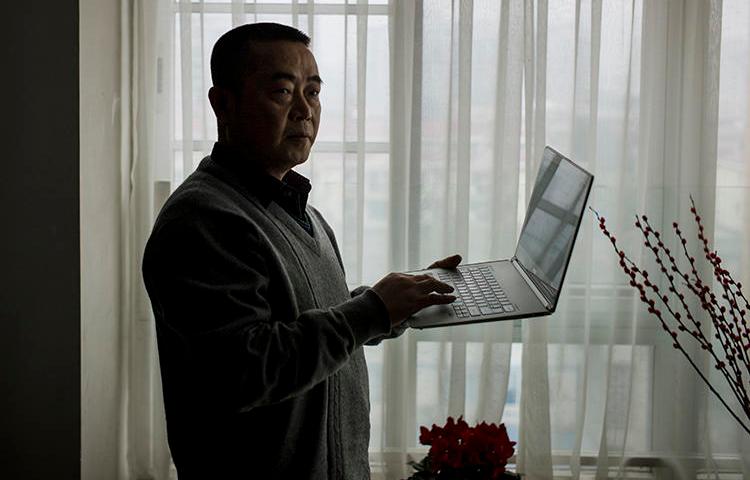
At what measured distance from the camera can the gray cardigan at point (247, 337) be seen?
1.29 metres

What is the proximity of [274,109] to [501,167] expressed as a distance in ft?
4.98

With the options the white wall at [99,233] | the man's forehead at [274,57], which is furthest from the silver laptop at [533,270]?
the white wall at [99,233]

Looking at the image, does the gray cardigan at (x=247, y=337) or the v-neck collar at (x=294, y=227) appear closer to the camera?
the gray cardigan at (x=247, y=337)

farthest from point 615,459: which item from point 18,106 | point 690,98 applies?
point 18,106

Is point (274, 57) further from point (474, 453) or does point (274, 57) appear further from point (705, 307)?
point (474, 453)

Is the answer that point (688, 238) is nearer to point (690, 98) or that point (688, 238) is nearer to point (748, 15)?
point (690, 98)

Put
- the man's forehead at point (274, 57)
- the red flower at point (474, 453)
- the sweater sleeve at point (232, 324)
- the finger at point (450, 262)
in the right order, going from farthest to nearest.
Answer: the red flower at point (474, 453)
the finger at point (450, 262)
the man's forehead at point (274, 57)
the sweater sleeve at point (232, 324)

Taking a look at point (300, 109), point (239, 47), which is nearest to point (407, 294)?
point (300, 109)

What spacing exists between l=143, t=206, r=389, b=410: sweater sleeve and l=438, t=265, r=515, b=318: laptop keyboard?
0.66 ft

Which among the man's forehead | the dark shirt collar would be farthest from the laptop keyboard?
the man's forehead

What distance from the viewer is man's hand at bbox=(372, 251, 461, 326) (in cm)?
139

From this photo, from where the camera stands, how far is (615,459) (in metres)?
2.97

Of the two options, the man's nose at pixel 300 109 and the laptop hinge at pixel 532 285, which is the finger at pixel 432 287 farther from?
the man's nose at pixel 300 109

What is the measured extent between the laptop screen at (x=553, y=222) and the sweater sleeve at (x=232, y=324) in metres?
0.35
